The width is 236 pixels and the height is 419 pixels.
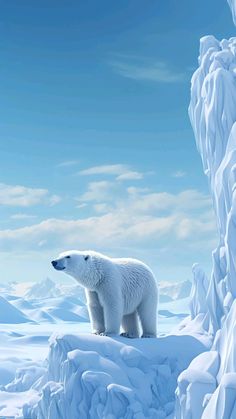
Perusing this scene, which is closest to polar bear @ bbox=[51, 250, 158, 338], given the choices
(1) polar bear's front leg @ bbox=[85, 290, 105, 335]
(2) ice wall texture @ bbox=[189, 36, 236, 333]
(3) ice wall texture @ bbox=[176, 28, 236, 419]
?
(1) polar bear's front leg @ bbox=[85, 290, 105, 335]

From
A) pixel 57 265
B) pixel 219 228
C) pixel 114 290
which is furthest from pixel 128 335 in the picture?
pixel 219 228

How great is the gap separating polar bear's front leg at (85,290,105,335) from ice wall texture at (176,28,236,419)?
11.3 feet

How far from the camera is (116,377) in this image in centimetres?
1738

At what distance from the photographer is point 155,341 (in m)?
18.1

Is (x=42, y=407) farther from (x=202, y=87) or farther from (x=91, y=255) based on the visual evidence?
(x=202, y=87)

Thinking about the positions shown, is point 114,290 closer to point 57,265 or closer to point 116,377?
point 57,265

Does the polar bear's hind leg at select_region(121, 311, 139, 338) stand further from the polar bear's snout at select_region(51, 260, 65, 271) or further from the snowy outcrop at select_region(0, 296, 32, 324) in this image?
the snowy outcrop at select_region(0, 296, 32, 324)

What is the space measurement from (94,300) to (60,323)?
4164 inches

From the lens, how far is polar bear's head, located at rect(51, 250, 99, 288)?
17625 mm

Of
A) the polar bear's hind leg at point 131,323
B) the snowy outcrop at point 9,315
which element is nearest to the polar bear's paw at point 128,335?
the polar bear's hind leg at point 131,323

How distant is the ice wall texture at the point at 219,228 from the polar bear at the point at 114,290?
2330 millimetres

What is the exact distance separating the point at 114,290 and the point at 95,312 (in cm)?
92

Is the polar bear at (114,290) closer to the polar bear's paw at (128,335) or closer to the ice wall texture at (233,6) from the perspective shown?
the polar bear's paw at (128,335)

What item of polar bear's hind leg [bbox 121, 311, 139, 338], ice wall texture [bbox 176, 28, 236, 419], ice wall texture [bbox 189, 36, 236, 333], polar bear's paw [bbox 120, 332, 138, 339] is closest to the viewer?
ice wall texture [bbox 176, 28, 236, 419]
